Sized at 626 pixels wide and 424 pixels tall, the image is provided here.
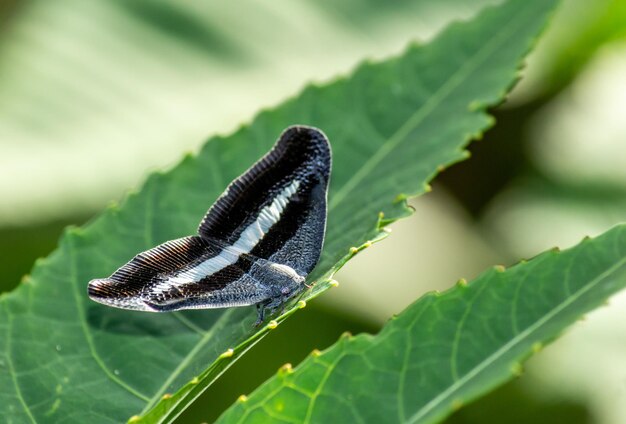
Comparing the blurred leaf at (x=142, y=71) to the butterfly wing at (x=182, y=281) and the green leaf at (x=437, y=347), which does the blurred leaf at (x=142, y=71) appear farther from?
the green leaf at (x=437, y=347)

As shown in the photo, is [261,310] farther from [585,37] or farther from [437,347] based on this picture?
[585,37]

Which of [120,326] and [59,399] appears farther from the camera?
[120,326]

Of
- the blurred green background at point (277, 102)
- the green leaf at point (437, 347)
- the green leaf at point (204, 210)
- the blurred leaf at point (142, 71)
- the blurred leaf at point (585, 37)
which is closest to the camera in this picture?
the green leaf at point (437, 347)

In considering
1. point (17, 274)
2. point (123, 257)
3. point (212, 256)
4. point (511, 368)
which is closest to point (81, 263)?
point (123, 257)

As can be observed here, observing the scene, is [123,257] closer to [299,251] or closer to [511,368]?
[299,251]

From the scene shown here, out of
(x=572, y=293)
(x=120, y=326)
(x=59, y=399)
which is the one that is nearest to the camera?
(x=572, y=293)

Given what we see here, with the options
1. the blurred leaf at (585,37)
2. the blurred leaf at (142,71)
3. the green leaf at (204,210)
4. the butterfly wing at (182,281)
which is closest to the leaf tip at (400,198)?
the green leaf at (204,210)

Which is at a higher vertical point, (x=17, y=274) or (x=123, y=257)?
(x=123, y=257)
